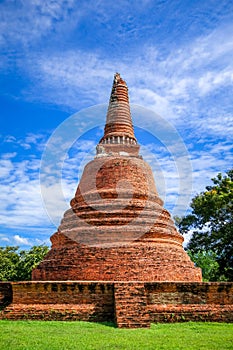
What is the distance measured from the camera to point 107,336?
8.27 meters

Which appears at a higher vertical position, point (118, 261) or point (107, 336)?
point (118, 261)

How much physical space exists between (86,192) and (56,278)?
4.83m

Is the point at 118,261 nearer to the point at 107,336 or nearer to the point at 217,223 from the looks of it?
the point at 107,336

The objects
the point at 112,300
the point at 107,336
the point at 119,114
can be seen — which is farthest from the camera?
the point at 119,114

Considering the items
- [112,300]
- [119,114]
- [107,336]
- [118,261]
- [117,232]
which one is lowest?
[107,336]

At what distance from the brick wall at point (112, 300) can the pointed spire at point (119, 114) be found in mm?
10446

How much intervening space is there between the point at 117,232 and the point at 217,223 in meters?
16.3

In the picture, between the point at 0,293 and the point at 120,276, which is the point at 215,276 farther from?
the point at 0,293

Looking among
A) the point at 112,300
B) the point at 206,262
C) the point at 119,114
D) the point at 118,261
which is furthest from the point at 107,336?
the point at 206,262

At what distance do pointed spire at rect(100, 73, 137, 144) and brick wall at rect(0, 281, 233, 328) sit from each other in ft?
34.3

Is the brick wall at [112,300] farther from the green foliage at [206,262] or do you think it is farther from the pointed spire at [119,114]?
the green foliage at [206,262]

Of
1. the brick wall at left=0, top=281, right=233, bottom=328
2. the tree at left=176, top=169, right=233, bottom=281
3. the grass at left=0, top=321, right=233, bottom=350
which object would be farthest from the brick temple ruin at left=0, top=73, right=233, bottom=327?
the tree at left=176, top=169, right=233, bottom=281

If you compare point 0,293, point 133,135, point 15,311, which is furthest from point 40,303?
point 133,135

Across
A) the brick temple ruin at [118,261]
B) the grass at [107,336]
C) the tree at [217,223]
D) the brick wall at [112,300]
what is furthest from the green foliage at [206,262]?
the grass at [107,336]
